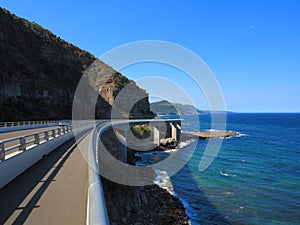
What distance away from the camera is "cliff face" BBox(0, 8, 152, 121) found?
4166cm

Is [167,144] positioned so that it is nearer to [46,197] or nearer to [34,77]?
[34,77]

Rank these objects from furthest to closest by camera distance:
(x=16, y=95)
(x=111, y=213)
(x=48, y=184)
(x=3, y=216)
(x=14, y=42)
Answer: (x=14, y=42) → (x=16, y=95) → (x=111, y=213) → (x=48, y=184) → (x=3, y=216)

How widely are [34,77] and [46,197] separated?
50644mm

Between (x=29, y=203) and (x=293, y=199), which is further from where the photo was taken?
(x=293, y=199)

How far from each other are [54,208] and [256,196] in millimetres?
22810

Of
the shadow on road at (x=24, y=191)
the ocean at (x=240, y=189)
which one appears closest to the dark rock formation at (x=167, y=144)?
the ocean at (x=240, y=189)

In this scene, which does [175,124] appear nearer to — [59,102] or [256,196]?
[59,102]

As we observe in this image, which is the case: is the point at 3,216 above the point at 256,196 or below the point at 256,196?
above

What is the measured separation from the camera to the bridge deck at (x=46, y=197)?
446cm

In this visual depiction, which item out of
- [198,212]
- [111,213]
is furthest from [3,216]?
[198,212]

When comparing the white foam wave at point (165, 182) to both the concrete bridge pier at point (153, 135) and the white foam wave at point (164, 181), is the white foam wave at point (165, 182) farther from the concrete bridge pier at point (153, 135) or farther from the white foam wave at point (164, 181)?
the concrete bridge pier at point (153, 135)

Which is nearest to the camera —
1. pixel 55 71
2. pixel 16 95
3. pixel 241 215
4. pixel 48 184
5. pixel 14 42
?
pixel 48 184

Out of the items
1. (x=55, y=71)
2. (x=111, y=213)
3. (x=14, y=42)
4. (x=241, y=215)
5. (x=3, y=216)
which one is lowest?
(x=241, y=215)

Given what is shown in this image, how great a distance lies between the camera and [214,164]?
119ft
